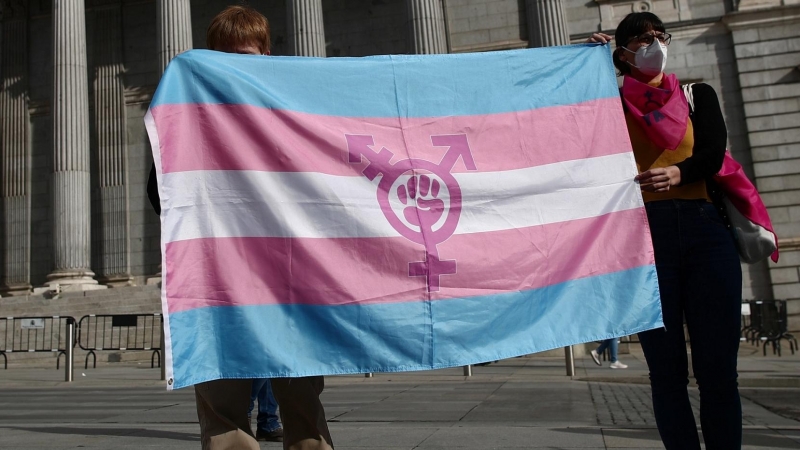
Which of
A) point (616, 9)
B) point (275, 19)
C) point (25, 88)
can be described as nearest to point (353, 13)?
point (275, 19)

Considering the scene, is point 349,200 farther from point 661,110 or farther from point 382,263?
point 661,110

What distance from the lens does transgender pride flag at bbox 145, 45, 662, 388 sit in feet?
12.4

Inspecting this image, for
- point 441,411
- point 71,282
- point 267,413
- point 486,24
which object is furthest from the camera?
point 486,24

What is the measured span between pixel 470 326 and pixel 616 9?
25641 millimetres

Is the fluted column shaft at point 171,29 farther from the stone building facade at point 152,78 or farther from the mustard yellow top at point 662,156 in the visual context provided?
the mustard yellow top at point 662,156

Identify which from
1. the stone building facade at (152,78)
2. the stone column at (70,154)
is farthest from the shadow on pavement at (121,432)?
the stone column at (70,154)

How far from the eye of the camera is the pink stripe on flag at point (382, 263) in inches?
148

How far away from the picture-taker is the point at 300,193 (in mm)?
4035

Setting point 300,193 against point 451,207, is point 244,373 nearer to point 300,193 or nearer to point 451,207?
point 300,193

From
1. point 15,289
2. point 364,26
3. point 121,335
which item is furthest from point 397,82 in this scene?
point 15,289

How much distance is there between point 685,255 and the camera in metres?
3.98

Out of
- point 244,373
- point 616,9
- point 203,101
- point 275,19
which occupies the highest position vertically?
point 275,19

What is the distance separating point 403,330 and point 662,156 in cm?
149

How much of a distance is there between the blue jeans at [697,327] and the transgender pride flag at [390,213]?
0.16 m
